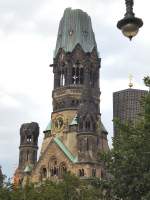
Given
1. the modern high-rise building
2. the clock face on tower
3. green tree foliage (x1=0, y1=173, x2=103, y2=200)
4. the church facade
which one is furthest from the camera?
the modern high-rise building

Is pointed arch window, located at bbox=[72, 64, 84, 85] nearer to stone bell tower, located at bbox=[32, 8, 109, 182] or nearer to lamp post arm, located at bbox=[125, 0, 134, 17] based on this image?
stone bell tower, located at bbox=[32, 8, 109, 182]

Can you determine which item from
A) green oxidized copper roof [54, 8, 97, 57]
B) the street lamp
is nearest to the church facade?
green oxidized copper roof [54, 8, 97, 57]

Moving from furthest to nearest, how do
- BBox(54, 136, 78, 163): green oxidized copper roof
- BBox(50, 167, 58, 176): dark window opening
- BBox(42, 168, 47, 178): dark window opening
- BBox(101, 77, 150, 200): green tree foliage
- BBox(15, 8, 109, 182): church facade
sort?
1. BBox(42, 168, 47, 178): dark window opening
2. BBox(50, 167, 58, 176): dark window opening
3. BBox(54, 136, 78, 163): green oxidized copper roof
4. BBox(15, 8, 109, 182): church facade
5. BBox(101, 77, 150, 200): green tree foliage

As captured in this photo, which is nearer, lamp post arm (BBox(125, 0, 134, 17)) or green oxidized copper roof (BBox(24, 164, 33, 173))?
lamp post arm (BBox(125, 0, 134, 17))

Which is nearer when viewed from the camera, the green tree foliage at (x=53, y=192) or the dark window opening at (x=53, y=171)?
the green tree foliage at (x=53, y=192)

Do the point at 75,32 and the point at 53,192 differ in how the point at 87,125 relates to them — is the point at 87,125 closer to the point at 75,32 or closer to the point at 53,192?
the point at 75,32

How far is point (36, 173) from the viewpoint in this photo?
336ft

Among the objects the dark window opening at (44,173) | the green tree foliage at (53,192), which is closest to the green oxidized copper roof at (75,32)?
the dark window opening at (44,173)

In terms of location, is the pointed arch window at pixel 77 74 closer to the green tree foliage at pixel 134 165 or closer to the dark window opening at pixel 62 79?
the dark window opening at pixel 62 79

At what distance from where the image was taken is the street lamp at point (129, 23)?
41.1ft

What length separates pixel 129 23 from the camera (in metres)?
12.6

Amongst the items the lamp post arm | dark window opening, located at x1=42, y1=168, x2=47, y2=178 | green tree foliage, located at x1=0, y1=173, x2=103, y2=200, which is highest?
dark window opening, located at x1=42, y1=168, x2=47, y2=178

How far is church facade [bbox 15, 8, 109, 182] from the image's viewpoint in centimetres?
9875

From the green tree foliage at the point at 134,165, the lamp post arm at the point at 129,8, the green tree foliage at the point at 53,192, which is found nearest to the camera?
the lamp post arm at the point at 129,8
